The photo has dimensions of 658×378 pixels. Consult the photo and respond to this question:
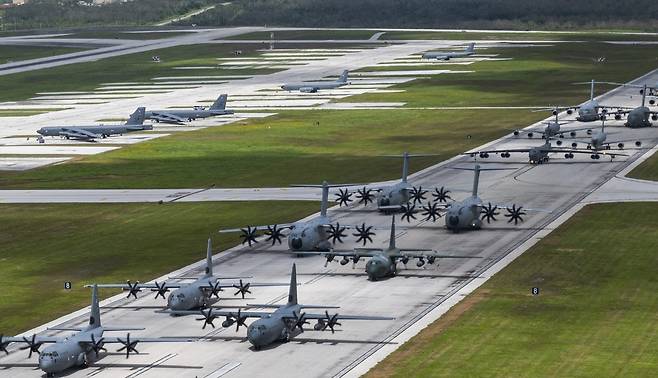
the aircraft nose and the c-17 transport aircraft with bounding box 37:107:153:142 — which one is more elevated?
the aircraft nose

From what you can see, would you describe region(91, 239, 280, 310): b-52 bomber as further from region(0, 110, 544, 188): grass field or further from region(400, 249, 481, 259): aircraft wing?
region(0, 110, 544, 188): grass field

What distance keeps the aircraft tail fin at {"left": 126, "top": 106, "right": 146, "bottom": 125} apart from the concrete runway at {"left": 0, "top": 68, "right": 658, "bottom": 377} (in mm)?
49107

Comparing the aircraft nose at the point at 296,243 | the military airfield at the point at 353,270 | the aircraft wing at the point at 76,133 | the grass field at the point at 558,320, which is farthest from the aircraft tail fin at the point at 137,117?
the grass field at the point at 558,320

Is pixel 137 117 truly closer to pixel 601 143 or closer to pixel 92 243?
pixel 601 143

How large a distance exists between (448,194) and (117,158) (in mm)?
49582

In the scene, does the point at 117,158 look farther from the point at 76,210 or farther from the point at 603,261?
the point at 603,261

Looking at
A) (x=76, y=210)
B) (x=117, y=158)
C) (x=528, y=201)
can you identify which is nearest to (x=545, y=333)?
(x=528, y=201)

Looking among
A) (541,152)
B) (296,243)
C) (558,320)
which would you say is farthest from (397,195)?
(558,320)

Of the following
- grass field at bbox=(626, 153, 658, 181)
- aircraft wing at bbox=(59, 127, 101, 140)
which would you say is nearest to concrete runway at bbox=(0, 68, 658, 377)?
grass field at bbox=(626, 153, 658, 181)

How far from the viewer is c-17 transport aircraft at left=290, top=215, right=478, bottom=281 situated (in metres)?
101

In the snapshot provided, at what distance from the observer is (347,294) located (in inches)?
3834

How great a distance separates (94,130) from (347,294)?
99108 millimetres

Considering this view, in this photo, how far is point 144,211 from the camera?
13275 centimetres

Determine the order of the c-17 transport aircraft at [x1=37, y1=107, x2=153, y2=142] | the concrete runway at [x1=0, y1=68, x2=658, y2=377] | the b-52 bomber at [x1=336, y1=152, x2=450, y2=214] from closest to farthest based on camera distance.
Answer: the concrete runway at [x1=0, y1=68, x2=658, y2=377]
the b-52 bomber at [x1=336, y1=152, x2=450, y2=214]
the c-17 transport aircraft at [x1=37, y1=107, x2=153, y2=142]
